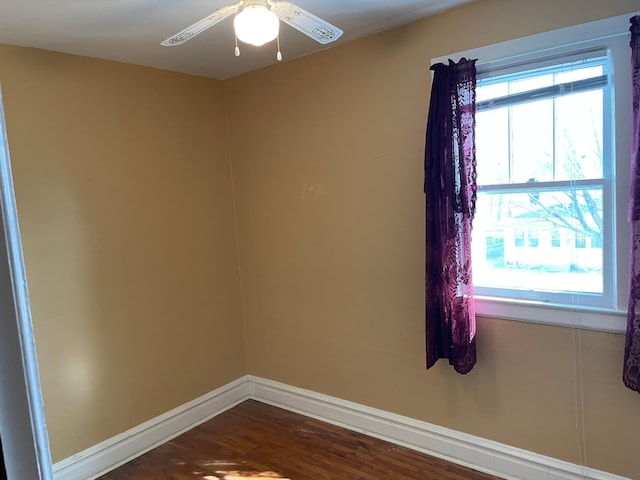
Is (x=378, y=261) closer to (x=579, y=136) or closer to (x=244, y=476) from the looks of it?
(x=579, y=136)

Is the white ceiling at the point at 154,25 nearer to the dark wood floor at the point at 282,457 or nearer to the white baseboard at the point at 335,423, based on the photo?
the white baseboard at the point at 335,423

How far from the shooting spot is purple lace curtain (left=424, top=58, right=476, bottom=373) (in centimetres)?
219

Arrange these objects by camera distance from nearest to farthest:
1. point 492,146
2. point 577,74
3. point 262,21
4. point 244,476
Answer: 1. point 262,21
2. point 577,74
3. point 492,146
4. point 244,476

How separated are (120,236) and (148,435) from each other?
4.20ft

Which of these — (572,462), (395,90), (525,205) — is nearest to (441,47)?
(395,90)

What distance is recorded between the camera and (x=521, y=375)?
88.7 inches

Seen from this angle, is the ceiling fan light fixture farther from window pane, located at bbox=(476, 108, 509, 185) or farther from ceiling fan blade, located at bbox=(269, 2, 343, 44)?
window pane, located at bbox=(476, 108, 509, 185)

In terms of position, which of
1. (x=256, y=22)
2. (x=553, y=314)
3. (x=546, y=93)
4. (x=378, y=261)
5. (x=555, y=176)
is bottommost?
(x=553, y=314)

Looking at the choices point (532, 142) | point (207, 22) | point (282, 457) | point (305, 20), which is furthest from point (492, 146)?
point (282, 457)

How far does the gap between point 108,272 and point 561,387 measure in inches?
100

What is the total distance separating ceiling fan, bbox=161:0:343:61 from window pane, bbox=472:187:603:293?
1221mm

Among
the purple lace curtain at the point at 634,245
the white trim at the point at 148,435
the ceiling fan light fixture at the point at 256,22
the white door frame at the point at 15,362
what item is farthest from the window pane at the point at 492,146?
the white trim at the point at 148,435

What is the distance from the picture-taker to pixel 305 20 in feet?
5.49

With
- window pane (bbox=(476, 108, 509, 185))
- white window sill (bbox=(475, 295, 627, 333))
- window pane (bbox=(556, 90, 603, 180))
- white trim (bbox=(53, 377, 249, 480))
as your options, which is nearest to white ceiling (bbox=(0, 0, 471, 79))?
window pane (bbox=(476, 108, 509, 185))
